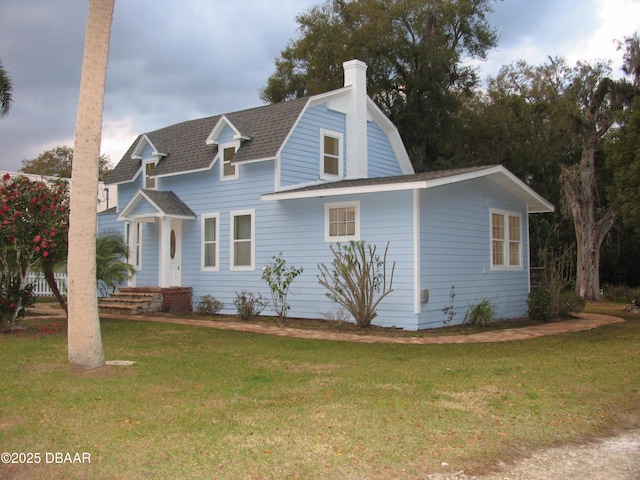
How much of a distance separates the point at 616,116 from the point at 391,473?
21.1 m

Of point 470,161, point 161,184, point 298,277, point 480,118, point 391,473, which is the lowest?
point 391,473

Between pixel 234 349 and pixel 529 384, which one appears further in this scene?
pixel 234 349

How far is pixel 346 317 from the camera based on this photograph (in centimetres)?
1499

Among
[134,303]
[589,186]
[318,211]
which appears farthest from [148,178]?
[589,186]

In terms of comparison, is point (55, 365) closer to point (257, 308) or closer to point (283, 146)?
point (257, 308)

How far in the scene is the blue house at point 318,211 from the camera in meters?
14.3

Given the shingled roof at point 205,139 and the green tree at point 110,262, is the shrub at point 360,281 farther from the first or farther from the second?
the green tree at point 110,262

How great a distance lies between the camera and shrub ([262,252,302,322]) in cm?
1566

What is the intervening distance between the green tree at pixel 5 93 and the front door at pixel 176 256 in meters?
7.20

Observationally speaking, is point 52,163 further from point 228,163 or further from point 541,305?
point 541,305

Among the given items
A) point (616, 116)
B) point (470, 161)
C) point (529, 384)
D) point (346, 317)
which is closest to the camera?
point (529, 384)

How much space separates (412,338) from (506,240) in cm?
631

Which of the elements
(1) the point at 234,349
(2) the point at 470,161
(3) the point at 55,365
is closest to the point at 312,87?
(2) the point at 470,161

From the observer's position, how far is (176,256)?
1934 cm
